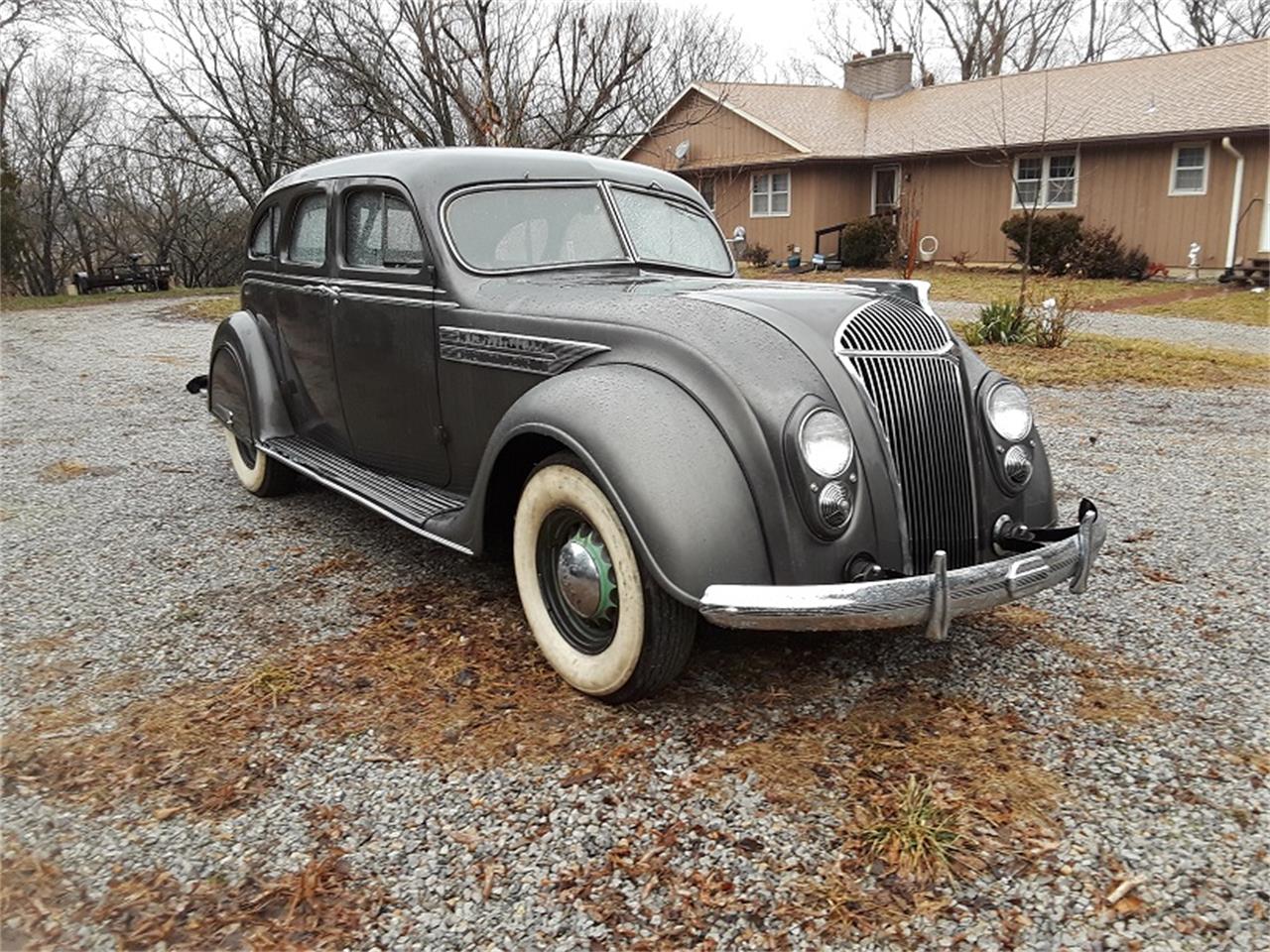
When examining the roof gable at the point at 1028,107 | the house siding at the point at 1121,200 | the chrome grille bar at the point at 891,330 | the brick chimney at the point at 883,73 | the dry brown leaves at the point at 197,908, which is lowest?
the dry brown leaves at the point at 197,908

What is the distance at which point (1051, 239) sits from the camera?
733 inches

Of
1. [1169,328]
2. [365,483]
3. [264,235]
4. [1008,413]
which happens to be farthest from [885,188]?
[1008,413]

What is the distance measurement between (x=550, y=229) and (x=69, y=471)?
13.4 ft

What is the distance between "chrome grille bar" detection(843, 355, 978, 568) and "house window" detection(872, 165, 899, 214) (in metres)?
20.6

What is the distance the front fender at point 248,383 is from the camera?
4977mm

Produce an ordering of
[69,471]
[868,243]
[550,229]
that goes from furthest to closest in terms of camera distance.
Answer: [868,243], [69,471], [550,229]

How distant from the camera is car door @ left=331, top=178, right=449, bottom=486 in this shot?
12.8ft

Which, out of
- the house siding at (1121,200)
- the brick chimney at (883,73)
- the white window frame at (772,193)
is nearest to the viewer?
the house siding at (1121,200)

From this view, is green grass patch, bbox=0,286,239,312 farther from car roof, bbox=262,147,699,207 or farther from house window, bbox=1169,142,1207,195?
house window, bbox=1169,142,1207,195

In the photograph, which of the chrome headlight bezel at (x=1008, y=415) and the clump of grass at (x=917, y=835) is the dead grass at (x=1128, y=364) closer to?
the chrome headlight bezel at (x=1008, y=415)

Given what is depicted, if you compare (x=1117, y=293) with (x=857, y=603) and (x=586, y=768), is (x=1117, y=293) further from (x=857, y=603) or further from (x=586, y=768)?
(x=586, y=768)

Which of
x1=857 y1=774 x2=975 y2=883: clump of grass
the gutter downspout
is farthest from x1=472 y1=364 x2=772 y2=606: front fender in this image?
the gutter downspout

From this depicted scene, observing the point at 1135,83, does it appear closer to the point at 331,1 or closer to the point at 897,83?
the point at 897,83

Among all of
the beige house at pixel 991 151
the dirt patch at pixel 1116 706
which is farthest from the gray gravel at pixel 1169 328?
the dirt patch at pixel 1116 706
